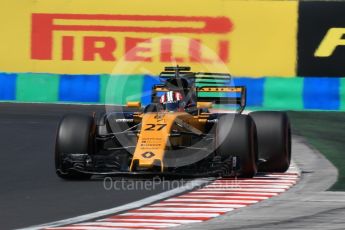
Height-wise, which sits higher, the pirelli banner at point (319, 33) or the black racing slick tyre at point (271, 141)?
the pirelli banner at point (319, 33)

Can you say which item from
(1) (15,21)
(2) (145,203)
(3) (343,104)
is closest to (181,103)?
(2) (145,203)

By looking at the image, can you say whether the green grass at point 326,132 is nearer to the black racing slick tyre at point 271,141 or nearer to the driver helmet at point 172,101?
the black racing slick tyre at point 271,141

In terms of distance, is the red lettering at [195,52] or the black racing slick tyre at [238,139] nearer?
the black racing slick tyre at [238,139]

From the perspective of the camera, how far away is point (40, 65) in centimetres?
2586

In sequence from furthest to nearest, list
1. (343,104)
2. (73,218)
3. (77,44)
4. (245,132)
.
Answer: (77,44) < (343,104) < (245,132) < (73,218)

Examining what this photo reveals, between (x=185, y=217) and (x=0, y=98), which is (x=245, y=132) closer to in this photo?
(x=185, y=217)

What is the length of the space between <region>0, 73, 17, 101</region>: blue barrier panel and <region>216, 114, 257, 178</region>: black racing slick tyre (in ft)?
42.3

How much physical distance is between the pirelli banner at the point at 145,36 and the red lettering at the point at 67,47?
0.08 ft

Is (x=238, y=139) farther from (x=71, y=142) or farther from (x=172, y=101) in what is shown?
(x=71, y=142)

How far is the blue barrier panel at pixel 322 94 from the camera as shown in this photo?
24.3 meters

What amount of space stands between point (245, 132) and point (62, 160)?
2.29 metres

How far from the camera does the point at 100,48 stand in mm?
25719

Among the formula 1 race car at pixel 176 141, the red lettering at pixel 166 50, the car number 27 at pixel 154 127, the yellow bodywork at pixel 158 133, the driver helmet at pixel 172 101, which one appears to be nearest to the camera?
the yellow bodywork at pixel 158 133

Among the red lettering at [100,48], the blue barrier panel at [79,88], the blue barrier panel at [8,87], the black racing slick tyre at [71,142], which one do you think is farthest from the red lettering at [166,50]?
the black racing slick tyre at [71,142]
